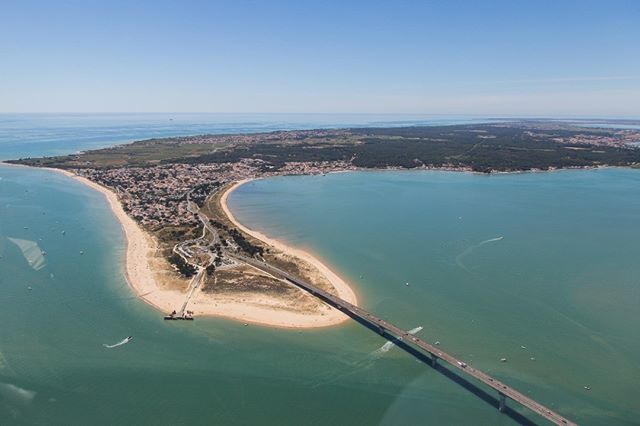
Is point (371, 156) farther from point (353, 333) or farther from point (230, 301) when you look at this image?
point (353, 333)

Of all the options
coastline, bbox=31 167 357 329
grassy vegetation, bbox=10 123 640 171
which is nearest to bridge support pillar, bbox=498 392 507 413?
coastline, bbox=31 167 357 329

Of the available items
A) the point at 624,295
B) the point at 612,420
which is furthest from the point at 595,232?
the point at 612,420

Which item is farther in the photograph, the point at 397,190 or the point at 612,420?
the point at 397,190

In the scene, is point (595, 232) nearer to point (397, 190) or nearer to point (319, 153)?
point (397, 190)

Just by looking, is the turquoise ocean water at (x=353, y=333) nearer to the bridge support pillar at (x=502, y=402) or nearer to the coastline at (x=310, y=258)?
the bridge support pillar at (x=502, y=402)

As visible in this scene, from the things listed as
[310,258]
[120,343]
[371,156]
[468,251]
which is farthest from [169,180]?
[371,156]

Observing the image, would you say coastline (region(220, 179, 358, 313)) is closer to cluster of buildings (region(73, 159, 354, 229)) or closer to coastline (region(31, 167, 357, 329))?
coastline (region(31, 167, 357, 329))
